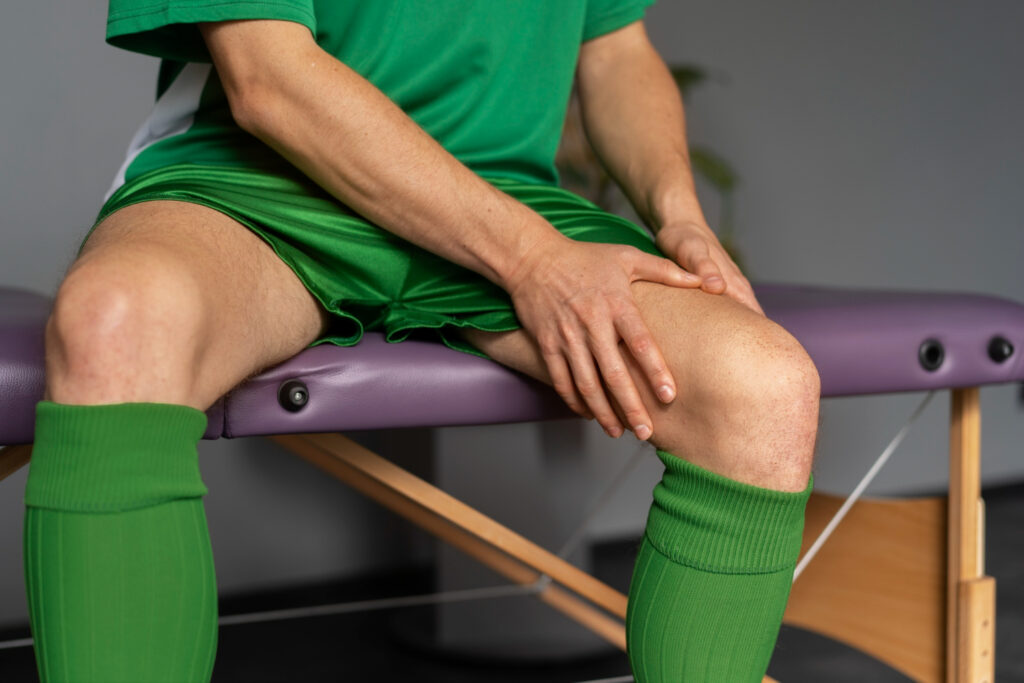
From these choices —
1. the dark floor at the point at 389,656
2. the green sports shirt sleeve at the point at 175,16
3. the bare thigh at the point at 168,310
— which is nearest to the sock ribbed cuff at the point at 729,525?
the bare thigh at the point at 168,310

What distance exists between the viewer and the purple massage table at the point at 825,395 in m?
0.90

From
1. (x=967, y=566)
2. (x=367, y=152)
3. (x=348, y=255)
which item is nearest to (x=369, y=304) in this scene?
(x=348, y=255)

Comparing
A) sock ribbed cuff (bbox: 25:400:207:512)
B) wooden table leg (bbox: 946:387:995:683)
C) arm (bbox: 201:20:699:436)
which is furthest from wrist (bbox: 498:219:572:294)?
wooden table leg (bbox: 946:387:995:683)

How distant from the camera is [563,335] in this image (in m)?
0.87

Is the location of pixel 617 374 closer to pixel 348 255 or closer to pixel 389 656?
pixel 348 255

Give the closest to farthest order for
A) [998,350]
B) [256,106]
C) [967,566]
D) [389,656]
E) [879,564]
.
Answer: [256,106]
[998,350]
[967,566]
[879,564]
[389,656]

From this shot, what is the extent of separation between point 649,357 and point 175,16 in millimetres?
456

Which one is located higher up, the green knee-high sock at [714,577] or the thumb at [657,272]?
the thumb at [657,272]

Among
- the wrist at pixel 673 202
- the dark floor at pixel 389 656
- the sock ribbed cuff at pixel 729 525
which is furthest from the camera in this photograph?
the dark floor at pixel 389 656

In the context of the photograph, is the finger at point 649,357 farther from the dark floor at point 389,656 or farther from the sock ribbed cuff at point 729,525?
the dark floor at point 389,656

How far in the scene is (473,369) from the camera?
0.95 meters

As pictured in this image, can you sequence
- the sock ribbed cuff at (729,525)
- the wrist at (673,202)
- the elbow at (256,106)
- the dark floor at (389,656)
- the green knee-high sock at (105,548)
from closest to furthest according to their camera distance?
1. the green knee-high sock at (105,548)
2. the sock ribbed cuff at (729,525)
3. the elbow at (256,106)
4. the wrist at (673,202)
5. the dark floor at (389,656)

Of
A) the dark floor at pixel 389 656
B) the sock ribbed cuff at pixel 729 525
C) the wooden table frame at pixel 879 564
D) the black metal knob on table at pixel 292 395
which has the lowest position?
the dark floor at pixel 389 656

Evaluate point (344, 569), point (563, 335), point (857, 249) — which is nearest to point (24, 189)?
point (344, 569)
